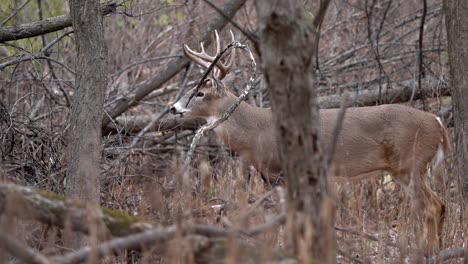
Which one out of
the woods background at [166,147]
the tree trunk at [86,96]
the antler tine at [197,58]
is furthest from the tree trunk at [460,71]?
the antler tine at [197,58]

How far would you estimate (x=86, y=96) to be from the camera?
15.9ft

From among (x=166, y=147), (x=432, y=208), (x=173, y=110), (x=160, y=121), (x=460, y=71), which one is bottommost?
(x=432, y=208)

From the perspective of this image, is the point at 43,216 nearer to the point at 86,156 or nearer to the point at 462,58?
the point at 86,156

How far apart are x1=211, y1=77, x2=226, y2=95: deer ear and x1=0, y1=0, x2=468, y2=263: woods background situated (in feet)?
1.97

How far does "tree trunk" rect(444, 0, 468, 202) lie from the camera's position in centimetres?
599

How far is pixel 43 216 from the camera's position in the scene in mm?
3354

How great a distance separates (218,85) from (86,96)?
3.88 m

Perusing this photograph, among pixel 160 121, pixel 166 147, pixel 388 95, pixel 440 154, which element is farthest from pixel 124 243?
pixel 388 95

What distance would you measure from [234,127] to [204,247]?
5.54m

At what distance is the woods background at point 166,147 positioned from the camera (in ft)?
10.7

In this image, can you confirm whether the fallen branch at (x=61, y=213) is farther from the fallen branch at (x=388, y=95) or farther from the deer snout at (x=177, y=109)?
the fallen branch at (x=388, y=95)

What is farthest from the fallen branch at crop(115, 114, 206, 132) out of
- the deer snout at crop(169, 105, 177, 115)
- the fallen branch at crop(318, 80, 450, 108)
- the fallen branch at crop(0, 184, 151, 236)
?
the fallen branch at crop(0, 184, 151, 236)

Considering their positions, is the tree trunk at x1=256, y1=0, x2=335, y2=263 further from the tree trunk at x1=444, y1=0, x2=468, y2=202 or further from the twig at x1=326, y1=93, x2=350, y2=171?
the tree trunk at x1=444, y1=0, x2=468, y2=202

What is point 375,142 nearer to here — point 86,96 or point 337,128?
point 86,96
